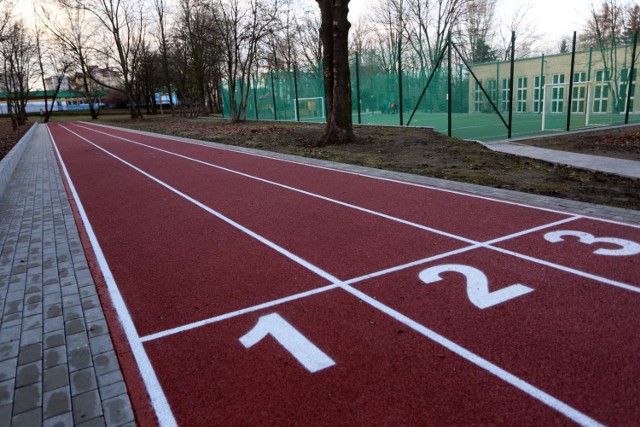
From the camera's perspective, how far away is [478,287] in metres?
A: 4.50

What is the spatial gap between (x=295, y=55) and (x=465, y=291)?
2190 inches

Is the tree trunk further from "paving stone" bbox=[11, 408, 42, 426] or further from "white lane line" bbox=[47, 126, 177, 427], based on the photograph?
"paving stone" bbox=[11, 408, 42, 426]

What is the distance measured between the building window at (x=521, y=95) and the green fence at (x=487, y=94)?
6 centimetres

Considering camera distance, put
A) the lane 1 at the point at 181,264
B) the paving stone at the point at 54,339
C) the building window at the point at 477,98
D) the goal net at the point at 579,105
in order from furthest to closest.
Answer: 1. the building window at the point at 477,98
2. the goal net at the point at 579,105
3. the lane 1 at the point at 181,264
4. the paving stone at the point at 54,339

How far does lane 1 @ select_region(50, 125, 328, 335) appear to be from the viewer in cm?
446

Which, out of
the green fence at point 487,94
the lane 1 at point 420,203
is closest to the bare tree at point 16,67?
the green fence at point 487,94

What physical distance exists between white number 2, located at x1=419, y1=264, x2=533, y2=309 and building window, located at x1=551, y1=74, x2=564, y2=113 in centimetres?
2665

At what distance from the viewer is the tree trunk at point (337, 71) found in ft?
51.5

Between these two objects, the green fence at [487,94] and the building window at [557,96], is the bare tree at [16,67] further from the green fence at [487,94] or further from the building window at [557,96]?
the building window at [557,96]

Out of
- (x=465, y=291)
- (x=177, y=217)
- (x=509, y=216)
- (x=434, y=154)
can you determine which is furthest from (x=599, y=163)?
(x=177, y=217)

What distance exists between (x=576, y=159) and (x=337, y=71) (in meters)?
7.87

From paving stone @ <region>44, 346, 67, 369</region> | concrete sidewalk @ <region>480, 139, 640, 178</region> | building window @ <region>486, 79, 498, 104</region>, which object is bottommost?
paving stone @ <region>44, 346, 67, 369</region>

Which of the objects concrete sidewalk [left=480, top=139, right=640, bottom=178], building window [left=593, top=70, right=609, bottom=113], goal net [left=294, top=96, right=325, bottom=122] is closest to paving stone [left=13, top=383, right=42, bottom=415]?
concrete sidewalk [left=480, top=139, right=640, bottom=178]

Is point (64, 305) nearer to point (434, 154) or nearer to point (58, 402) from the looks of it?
point (58, 402)
